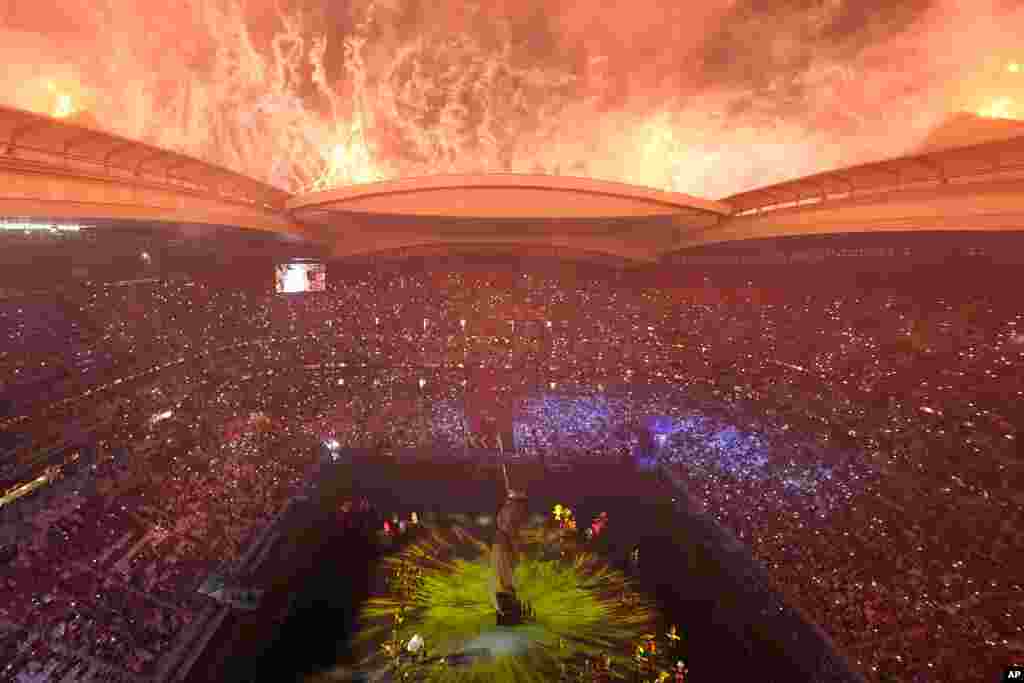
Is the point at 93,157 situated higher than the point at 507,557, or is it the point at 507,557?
the point at 93,157

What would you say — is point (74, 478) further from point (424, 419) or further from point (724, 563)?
point (724, 563)

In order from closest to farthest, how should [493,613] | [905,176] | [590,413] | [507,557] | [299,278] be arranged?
[507,557]
[493,613]
[905,176]
[590,413]
[299,278]

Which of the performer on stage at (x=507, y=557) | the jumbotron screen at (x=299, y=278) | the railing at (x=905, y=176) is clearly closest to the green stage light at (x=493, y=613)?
the performer on stage at (x=507, y=557)

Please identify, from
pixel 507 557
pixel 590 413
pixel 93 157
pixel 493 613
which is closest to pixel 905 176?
pixel 590 413

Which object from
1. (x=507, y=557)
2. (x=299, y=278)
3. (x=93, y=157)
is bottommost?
(x=507, y=557)

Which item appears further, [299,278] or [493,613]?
[299,278]

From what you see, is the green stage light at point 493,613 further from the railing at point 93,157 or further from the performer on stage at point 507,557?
the railing at point 93,157

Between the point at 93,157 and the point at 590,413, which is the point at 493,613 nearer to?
the point at 590,413

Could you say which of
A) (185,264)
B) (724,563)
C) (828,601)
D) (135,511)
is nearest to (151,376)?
(185,264)

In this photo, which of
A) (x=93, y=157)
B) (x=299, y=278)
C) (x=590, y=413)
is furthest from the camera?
(x=299, y=278)
